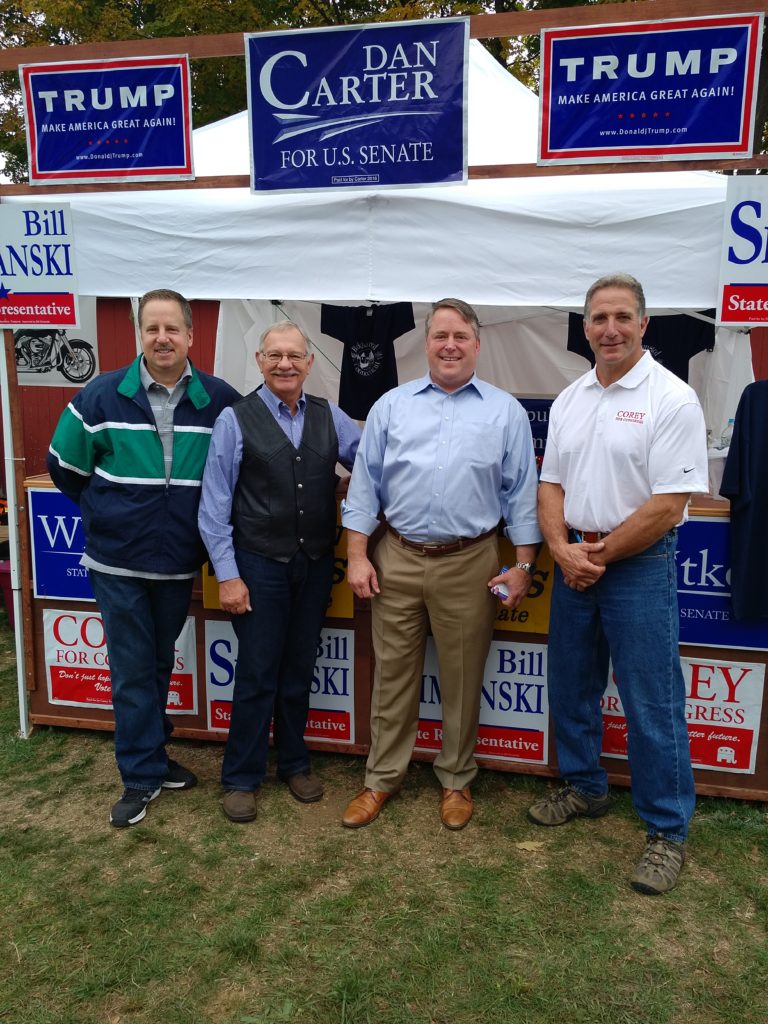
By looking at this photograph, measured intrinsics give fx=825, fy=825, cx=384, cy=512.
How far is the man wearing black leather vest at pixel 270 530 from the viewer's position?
3055 millimetres

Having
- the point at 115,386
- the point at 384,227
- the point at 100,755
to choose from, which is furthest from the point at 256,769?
the point at 384,227

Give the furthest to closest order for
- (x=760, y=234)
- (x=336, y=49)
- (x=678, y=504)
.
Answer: (x=336, y=49)
(x=760, y=234)
(x=678, y=504)

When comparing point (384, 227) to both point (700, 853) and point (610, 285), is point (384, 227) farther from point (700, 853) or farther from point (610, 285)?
point (700, 853)

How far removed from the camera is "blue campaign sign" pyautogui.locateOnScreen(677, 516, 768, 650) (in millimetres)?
3240

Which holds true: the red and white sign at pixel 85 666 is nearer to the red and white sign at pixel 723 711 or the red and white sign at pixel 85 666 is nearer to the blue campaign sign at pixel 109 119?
the red and white sign at pixel 723 711

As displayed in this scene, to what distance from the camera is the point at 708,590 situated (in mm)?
3273

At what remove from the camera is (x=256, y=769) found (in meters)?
3.35

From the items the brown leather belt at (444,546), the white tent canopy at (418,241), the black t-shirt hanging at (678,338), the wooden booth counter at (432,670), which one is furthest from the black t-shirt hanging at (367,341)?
the brown leather belt at (444,546)

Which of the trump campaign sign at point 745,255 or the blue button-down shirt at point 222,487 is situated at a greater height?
the trump campaign sign at point 745,255

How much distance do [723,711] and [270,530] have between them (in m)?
1.96

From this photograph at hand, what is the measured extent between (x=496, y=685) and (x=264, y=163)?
7.84 ft

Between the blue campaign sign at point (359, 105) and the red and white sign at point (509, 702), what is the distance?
Result: 194 centimetres

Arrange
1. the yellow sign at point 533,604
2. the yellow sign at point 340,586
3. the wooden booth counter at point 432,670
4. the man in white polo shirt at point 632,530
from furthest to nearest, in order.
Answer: the yellow sign at point 340,586 < the yellow sign at point 533,604 < the wooden booth counter at point 432,670 < the man in white polo shirt at point 632,530

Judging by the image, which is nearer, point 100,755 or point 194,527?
point 194,527
